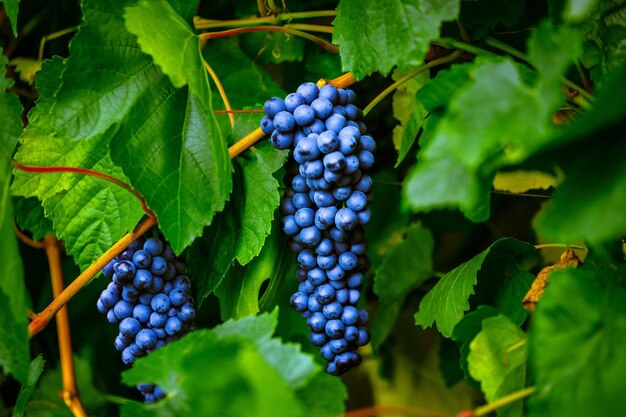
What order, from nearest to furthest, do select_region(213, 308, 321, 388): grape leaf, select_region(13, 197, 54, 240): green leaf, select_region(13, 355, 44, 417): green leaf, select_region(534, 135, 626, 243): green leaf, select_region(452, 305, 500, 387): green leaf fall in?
1. select_region(534, 135, 626, 243): green leaf
2. select_region(213, 308, 321, 388): grape leaf
3. select_region(452, 305, 500, 387): green leaf
4. select_region(13, 355, 44, 417): green leaf
5. select_region(13, 197, 54, 240): green leaf

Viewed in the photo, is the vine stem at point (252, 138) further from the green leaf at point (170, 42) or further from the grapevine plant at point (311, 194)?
the green leaf at point (170, 42)

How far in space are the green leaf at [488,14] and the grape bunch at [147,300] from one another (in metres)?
0.51

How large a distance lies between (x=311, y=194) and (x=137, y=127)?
0.23 meters

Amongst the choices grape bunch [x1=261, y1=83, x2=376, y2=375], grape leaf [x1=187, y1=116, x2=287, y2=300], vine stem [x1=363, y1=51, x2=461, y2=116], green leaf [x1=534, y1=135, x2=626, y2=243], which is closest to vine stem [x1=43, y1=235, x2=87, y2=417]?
grape leaf [x1=187, y1=116, x2=287, y2=300]

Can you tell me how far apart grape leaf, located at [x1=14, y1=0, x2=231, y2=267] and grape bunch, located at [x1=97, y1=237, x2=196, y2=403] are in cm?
6

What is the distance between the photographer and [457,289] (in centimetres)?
91

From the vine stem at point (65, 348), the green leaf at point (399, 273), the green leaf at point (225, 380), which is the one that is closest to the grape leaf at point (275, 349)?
the green leaf at point (225, 380)

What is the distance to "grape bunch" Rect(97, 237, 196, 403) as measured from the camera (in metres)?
0.85

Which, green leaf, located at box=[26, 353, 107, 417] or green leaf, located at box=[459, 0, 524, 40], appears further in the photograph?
green leaf, located at box=[26, 353, 107, 417]

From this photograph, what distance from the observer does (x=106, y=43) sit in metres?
0.83

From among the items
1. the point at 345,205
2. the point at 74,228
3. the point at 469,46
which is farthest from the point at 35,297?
the point at 469,46

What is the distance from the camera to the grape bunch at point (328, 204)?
79 cm

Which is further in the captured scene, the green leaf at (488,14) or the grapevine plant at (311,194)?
the green leaf at (488,14)

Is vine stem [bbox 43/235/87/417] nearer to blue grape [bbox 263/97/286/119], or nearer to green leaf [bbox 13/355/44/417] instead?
green leaf [bbox 13/355/44/417]
